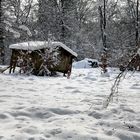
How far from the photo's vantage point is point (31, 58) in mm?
14953

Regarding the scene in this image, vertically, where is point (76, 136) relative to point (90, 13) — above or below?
below

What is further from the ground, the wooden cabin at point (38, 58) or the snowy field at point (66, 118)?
the wooden cabin at point (38, 58)

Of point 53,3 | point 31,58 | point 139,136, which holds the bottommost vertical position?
point 139,136

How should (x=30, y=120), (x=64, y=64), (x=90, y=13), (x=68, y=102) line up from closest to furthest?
(x=30, y=120) < (x=68, y=102) < (x=64, y=64) < (x=90, y=13)

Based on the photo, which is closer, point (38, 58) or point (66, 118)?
point (66, 118)

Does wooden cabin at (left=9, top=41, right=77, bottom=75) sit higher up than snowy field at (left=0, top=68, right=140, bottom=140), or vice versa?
wooden cabin at (left=9, top=41, right=77, bottom=75)

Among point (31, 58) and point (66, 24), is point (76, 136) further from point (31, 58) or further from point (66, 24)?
point (66, 24)

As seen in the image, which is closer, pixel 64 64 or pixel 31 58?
pixel 31 58

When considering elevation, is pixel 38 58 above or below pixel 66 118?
above

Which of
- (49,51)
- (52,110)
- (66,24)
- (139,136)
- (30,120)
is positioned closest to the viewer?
(139,136)

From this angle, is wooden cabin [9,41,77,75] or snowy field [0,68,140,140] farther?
wooden cabin [9,41,77,75]

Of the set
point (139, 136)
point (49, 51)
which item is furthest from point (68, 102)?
point (49, 51)

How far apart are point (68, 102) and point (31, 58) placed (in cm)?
841

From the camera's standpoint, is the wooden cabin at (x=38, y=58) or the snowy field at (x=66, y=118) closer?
the snowy field at (x=66, y=118)
